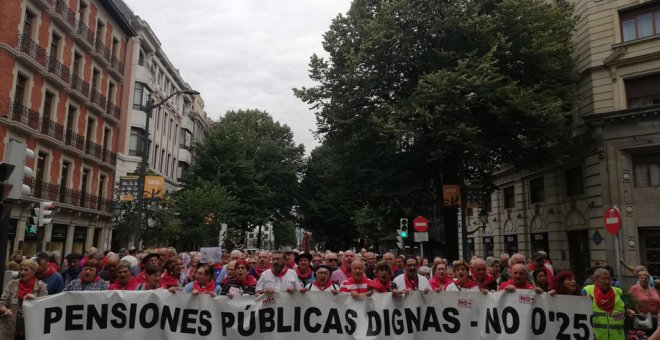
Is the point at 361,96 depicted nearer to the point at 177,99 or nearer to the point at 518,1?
the point at 518,1

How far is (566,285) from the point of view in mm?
7145

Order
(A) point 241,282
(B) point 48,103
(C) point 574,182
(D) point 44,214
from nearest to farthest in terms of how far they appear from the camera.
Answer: (A) point 241,282, (D) point 44,214, (C) point 574,182, (B) point 48,103

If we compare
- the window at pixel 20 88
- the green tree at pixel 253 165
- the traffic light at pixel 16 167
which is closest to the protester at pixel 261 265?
the traffic light at pixel 16 167

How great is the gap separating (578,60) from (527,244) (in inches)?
428

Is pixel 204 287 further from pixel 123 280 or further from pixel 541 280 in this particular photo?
pixel 541 280

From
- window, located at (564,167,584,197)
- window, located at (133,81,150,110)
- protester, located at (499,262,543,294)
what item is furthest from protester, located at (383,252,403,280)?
window, located at (133,81,150,110)

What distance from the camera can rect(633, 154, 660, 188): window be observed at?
21.5 meters

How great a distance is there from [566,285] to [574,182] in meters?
20.7

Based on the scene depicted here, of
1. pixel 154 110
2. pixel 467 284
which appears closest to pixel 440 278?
pixel 467 284

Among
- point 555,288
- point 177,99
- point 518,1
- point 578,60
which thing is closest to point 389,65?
point 518,1

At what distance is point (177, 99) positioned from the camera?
53625 millimetres

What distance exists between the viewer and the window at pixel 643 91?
21.8 metres

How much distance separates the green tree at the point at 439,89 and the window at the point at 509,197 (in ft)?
28.2

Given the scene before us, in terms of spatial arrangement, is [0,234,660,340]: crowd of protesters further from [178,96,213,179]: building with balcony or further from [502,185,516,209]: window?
[178,96,213,179]: building with balcony
